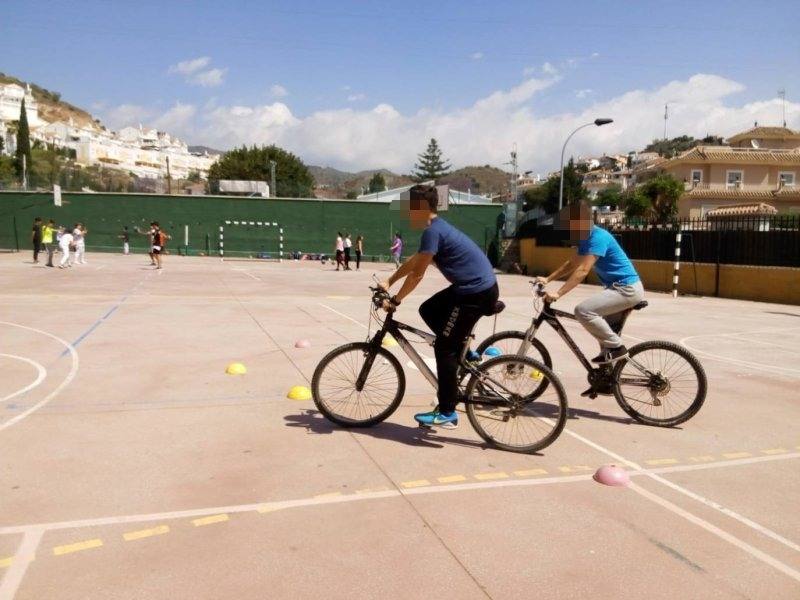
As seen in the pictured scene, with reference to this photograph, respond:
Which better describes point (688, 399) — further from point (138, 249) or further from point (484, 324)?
point (138, 249)

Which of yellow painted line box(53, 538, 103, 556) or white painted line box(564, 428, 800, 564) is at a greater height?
yellow painted line box(53, 538, 103, 556)

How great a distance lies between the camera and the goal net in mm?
39188

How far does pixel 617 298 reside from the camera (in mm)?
5602

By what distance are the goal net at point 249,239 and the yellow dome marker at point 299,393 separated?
3348cm

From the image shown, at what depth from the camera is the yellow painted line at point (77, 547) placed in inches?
127

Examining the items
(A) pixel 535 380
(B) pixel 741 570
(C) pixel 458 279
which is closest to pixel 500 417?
(A) pixel 535 380

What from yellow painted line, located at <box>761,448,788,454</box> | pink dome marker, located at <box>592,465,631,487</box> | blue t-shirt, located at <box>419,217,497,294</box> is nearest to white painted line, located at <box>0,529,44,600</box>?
blue t-shirt, located at <box>419,217,497,294</box>

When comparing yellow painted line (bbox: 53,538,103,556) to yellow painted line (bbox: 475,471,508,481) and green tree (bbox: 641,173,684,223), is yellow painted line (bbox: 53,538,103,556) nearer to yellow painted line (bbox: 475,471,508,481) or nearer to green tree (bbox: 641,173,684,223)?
yellow painted line (bbox: 475,471,508,481)

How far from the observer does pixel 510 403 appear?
193 inches

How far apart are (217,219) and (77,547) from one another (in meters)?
37.7

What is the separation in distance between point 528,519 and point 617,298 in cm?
255

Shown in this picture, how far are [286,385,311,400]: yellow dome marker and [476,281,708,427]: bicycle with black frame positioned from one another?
1.70 m

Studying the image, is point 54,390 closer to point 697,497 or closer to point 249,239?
point 697,497

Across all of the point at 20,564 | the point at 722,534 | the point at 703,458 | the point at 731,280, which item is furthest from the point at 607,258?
the point at 731,280
